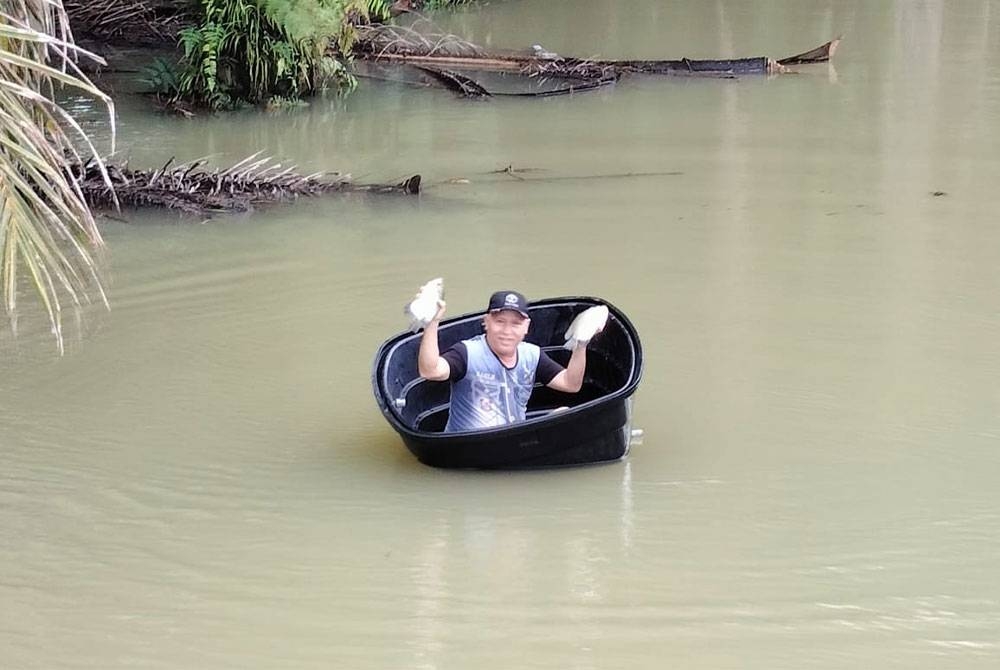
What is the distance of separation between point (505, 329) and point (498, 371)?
22 centimetres

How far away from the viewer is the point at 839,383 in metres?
6.74

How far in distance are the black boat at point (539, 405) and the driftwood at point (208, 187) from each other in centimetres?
409

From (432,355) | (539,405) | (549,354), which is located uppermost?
(432,355)

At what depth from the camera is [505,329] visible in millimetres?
5668

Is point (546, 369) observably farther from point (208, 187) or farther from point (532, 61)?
point (532, 61)

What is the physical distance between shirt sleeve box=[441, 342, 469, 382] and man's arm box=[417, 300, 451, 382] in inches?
2.8

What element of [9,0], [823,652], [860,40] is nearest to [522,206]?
[9,0]

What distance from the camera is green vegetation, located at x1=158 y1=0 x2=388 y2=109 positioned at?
12.9 metres

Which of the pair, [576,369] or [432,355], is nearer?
[432,355]

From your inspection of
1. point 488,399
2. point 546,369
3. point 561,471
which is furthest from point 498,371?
point 561,471

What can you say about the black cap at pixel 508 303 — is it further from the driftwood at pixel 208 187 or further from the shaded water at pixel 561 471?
the driftwood at pixel 208 187

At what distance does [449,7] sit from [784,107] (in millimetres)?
9319

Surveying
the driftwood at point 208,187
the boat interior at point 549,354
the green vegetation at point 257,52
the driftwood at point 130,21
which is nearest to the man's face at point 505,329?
the boat interior at point 549,354

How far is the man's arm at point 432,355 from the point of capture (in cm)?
547
